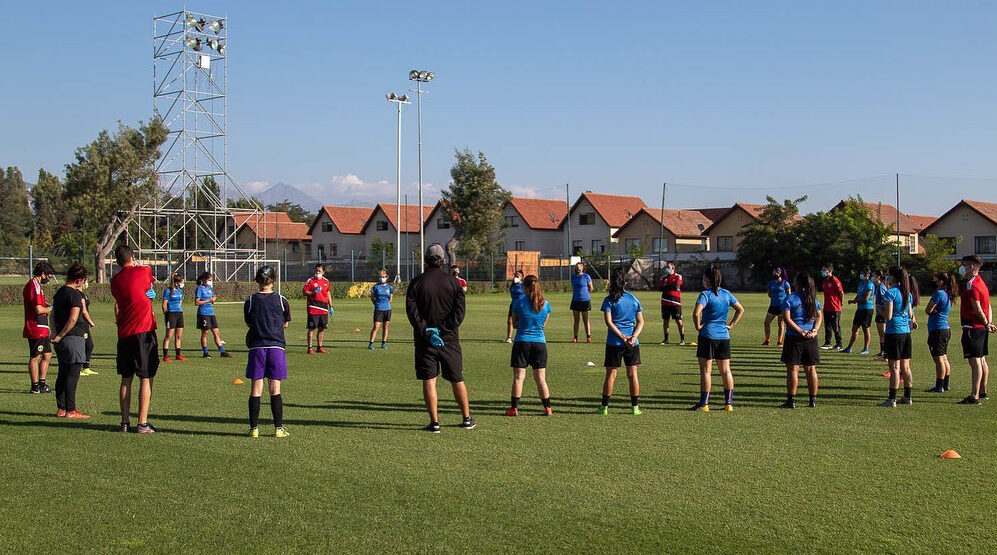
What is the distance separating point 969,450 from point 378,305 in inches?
476

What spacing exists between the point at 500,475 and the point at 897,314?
6378 mm

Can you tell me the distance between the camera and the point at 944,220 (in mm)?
62125

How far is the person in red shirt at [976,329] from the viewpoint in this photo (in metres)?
10.9

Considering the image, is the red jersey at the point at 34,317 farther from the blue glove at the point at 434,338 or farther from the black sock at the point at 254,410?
the blue glove at the point at 434,338

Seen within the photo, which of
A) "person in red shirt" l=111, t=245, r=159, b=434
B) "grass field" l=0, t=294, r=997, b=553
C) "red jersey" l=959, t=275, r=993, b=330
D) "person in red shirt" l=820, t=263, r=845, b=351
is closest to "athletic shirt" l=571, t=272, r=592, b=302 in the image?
"person in red shirt" l=820, t=263, r=845, b=351

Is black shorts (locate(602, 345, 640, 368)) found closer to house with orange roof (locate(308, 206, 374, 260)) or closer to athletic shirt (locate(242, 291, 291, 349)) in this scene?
athletic shirt (locate(242, 291, 291, 349))

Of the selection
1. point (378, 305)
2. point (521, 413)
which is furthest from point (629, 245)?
point (521, 413)

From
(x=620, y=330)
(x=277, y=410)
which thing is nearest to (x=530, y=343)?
(x=620, y=330)

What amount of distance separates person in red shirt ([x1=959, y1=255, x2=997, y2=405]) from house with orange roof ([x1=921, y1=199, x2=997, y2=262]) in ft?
175

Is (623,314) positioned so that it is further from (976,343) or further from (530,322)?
(976,343)

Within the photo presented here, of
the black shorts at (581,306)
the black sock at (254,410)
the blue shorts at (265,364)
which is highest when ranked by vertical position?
the black shorts at (581,306)

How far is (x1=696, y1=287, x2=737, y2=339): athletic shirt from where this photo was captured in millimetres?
10352

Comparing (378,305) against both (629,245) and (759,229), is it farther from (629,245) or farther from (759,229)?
(629,245)

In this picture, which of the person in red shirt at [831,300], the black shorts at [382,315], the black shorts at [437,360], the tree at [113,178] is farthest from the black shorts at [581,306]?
the tree at [113,178]
